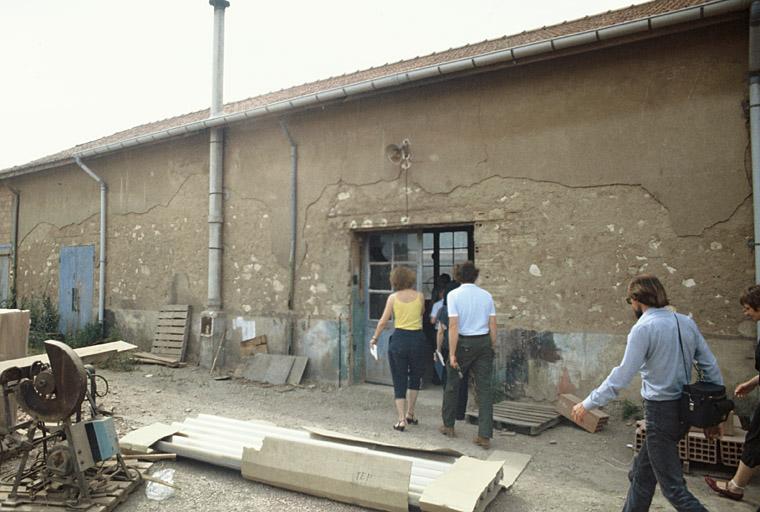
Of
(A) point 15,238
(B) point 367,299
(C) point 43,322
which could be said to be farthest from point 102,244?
(B) point 367,299

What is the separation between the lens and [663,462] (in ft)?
8.87

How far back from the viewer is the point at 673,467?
8.85 ft

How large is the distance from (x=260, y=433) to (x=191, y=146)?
5.86m

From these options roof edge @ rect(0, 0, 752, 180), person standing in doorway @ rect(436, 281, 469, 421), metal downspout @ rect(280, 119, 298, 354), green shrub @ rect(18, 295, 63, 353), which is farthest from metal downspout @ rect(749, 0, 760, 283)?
green shrub @ rect(18, 295, 63, 353)

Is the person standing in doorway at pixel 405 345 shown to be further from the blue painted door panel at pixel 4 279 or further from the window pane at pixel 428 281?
the blue painted door panel at pixel 4 279

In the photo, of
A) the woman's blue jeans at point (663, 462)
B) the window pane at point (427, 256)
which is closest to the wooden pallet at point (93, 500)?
the woman's blue jeans at point (663, 462)

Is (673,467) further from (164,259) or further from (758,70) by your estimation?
(164,259)

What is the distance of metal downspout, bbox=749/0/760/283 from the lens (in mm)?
4562

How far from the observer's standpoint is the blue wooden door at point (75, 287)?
10242 millimetres

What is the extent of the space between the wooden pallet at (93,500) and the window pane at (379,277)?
405cm

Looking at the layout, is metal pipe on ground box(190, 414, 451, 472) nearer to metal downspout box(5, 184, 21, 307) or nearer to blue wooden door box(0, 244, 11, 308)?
metal downspout box(5, 184, 21, 307)

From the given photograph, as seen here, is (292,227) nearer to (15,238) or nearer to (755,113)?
(755,113)

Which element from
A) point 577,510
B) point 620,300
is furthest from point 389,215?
point 577,510

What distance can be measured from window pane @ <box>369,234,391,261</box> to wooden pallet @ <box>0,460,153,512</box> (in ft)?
13.7
